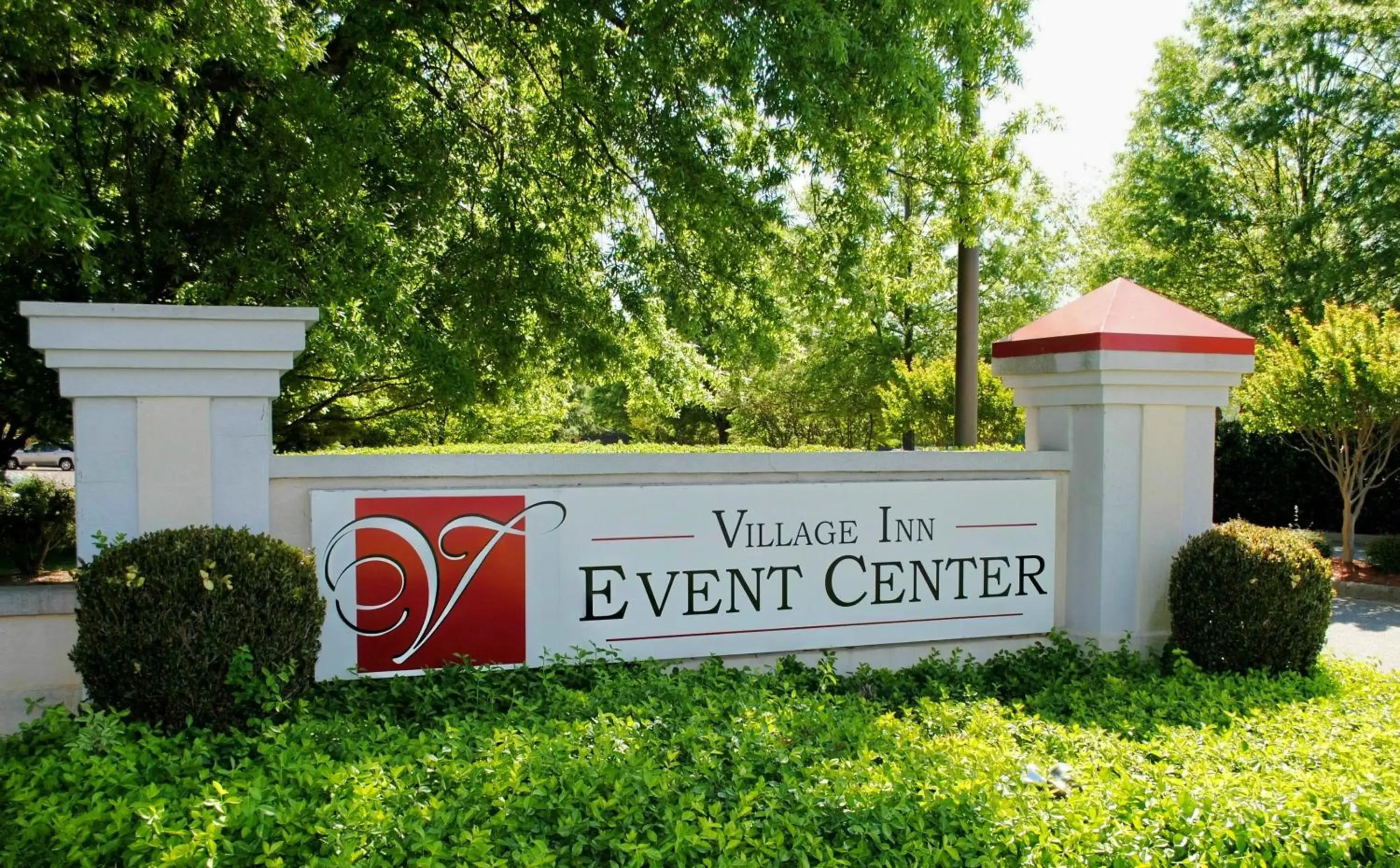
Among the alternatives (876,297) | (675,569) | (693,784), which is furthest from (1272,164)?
(693,784)

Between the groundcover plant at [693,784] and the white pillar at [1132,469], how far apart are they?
5.08ft

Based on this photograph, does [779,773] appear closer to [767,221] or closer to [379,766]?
[379,766]

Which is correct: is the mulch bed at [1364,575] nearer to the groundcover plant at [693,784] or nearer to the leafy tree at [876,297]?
the leafy tree at [876,297]

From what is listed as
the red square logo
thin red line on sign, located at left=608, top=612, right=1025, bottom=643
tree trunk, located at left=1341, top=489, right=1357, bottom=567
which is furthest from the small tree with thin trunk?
the red square logo

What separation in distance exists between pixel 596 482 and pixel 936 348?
2029cm

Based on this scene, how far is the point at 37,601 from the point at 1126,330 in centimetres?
624

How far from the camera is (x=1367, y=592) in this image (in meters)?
13.2

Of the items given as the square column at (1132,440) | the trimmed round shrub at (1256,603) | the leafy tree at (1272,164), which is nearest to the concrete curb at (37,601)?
the square column at (1132,440)

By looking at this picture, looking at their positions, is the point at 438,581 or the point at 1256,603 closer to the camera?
the point at 438,581

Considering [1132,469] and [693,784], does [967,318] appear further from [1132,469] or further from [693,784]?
[693,784]

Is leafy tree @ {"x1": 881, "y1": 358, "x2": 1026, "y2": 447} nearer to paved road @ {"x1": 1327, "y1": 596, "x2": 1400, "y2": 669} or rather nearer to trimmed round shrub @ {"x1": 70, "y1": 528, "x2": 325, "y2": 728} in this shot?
paved road @ {"x1": 1327, "y1": 596, "x2": 1400, "y2": 669}

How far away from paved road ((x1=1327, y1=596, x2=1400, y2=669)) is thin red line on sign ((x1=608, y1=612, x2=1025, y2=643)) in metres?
3.97

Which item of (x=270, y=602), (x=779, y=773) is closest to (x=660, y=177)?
(x=270, y=602)

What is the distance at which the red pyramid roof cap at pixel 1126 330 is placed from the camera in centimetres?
647
